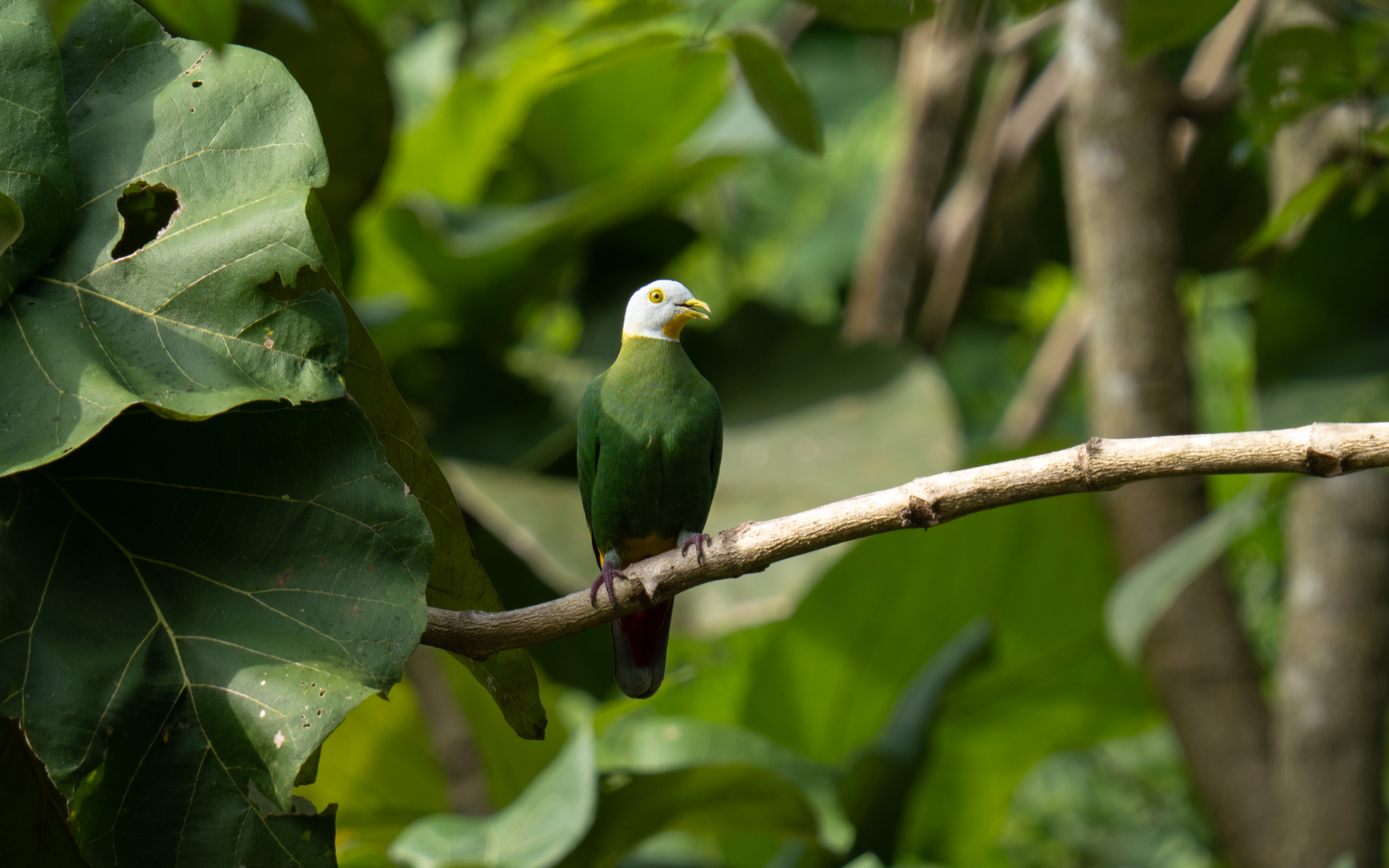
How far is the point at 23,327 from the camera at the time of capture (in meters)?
0.69

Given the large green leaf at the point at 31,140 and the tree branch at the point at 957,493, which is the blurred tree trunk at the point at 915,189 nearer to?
the tree branch at the point at 957,493

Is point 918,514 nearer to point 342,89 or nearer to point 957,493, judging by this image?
point 957,493

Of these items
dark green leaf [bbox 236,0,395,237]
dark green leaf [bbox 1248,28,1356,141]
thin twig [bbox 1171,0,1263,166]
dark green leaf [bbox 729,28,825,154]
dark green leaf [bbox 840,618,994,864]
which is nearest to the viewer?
dark green leaf [bbox 729,28,825,154]

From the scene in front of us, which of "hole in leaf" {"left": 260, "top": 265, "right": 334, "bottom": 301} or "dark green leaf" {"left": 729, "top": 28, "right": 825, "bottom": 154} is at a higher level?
"dark green leaf" {"left": 729, "top": 28, "right": 825, "bottom": 154}

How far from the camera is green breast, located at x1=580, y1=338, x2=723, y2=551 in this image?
2.96ft

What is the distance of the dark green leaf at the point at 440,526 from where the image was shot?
0.78 m

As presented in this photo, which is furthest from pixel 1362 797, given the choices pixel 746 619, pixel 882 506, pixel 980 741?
pixel 882 506

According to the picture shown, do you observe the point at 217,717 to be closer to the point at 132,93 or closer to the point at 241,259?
the point at 241,259

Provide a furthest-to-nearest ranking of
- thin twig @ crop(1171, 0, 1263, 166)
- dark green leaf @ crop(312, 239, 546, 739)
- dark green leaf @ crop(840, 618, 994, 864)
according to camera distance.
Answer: thin twig @ crop(1171, 0, 1263, 166), dark green leaf @ crop(840, 618, 994, 864), dark green leaf @ crop(312, 239, 546, 739)

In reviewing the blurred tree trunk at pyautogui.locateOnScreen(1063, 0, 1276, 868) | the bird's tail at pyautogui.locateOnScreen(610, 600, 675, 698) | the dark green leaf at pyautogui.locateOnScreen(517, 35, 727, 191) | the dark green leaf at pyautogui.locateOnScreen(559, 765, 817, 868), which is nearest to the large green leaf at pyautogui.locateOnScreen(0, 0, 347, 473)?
the bird's tail at pyautogui.locateOnScreen(610, 600, 675, 698)

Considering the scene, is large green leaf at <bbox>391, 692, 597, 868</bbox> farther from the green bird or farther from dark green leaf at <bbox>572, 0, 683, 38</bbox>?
dark green leaf at <bbox>572, 0, 683, 38</bbox>

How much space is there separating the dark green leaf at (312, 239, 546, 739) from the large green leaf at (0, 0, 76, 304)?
0.16 m

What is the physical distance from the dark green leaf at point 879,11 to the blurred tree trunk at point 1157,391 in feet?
4.37

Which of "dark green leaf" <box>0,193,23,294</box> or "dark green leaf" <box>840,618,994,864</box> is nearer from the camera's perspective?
"dark green leaf" <box>0,193,23,294</box>
